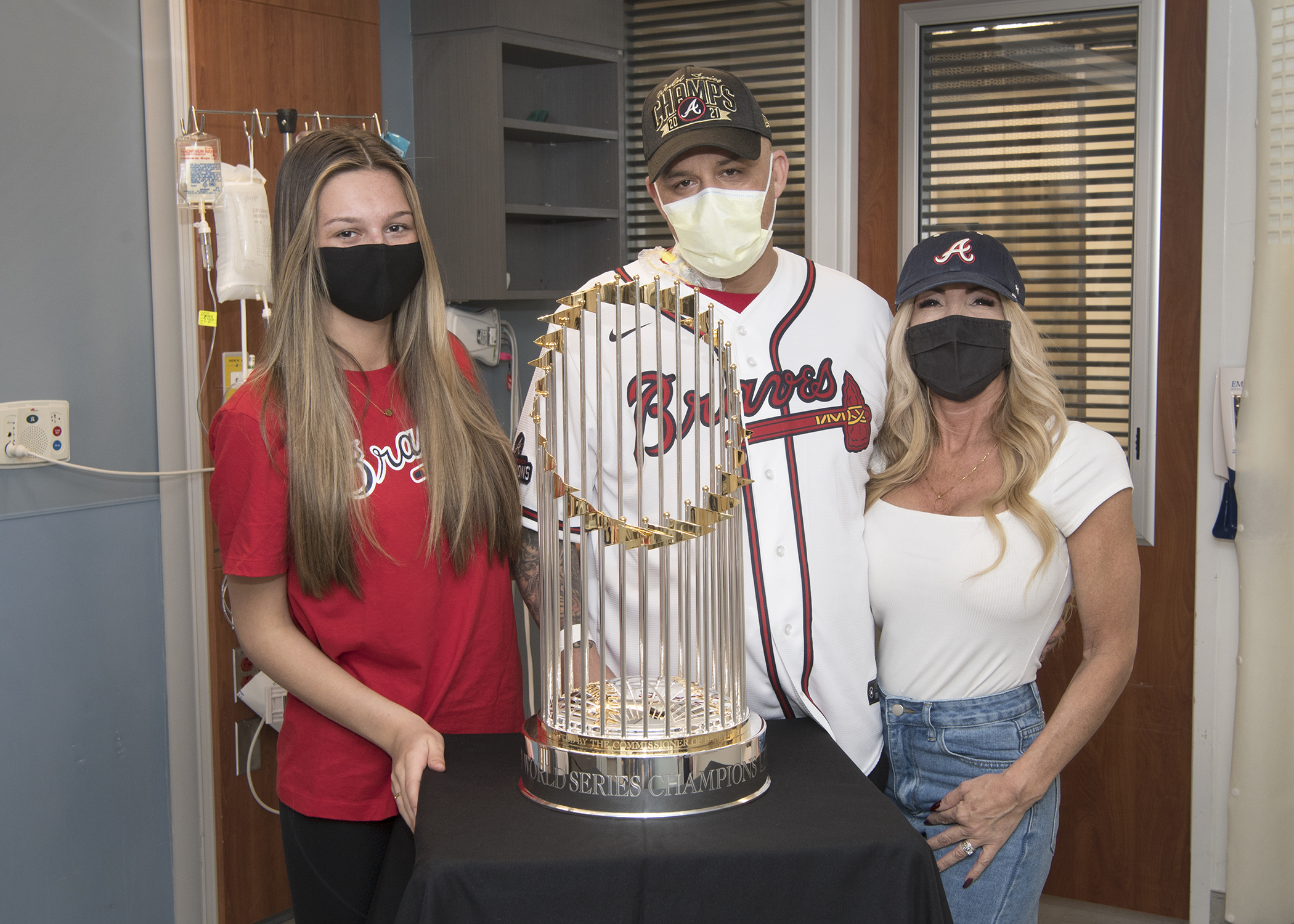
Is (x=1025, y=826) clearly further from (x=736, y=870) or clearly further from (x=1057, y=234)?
(x=1057, y=234)

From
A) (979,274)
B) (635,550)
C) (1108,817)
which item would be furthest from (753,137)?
(1108,817)

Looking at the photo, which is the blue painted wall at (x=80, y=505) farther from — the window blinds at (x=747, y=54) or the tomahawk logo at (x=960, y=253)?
the tomahawk logo at (x=960, y=253)

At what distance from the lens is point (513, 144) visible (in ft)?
10.4

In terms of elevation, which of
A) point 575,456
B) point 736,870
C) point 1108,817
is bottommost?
point 1108,817

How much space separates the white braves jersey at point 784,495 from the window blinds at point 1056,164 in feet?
4.23

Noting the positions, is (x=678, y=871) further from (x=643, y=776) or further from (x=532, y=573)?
(x=532, y=573)

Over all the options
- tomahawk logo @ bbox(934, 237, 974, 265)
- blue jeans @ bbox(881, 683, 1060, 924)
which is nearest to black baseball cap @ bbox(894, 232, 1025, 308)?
tomahawk logo @ bbox(934, 237, 974, 265)

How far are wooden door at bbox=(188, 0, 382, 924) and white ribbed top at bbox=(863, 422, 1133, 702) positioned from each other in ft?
5.66

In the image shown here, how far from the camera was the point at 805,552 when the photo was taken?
155 cm

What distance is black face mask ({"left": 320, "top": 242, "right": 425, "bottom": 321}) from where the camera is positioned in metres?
1.44

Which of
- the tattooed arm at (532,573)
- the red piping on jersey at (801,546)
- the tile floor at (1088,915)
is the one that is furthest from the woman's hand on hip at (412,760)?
the tile floor at (1088,915)

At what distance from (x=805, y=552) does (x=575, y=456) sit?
37 cm

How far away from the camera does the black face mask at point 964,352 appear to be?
1.57 m

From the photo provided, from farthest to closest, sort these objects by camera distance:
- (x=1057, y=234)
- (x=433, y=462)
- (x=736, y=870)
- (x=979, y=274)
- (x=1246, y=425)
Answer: (x=1057, y=234), (x=1246, y=425), (x=979, y=274), (x=433, y=462), (x=736, y=870)
